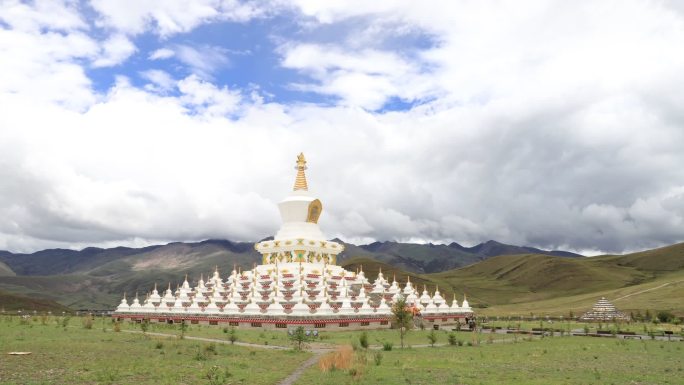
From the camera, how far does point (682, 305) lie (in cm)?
10450

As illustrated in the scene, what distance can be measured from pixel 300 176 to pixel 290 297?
2628 centimetres

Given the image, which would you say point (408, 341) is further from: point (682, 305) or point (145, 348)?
point (682, 305)

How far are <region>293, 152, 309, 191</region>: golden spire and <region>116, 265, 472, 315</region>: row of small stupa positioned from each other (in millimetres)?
13609

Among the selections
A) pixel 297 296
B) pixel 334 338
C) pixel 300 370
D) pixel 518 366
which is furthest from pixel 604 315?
pixel 300 370

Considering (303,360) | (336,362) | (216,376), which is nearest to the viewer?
(216,376)

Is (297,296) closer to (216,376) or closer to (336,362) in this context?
(336,362)

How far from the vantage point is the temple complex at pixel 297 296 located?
59.8 metres

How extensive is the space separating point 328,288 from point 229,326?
12.1 meters

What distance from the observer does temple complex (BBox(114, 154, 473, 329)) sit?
5975 cm

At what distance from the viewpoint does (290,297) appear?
208 ft

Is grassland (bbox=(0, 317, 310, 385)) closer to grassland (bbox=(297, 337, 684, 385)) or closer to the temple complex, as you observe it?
grassland (bbox=(297, 337, 684, 385))

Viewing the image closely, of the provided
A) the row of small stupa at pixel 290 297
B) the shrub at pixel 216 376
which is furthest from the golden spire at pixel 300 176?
the shrub at pixel 216 376

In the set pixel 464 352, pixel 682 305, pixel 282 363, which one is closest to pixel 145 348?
pixel 282 363

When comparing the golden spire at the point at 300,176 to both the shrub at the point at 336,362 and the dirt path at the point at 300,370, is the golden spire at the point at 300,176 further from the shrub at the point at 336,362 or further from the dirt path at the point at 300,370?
the shrub at the point at 336,362
